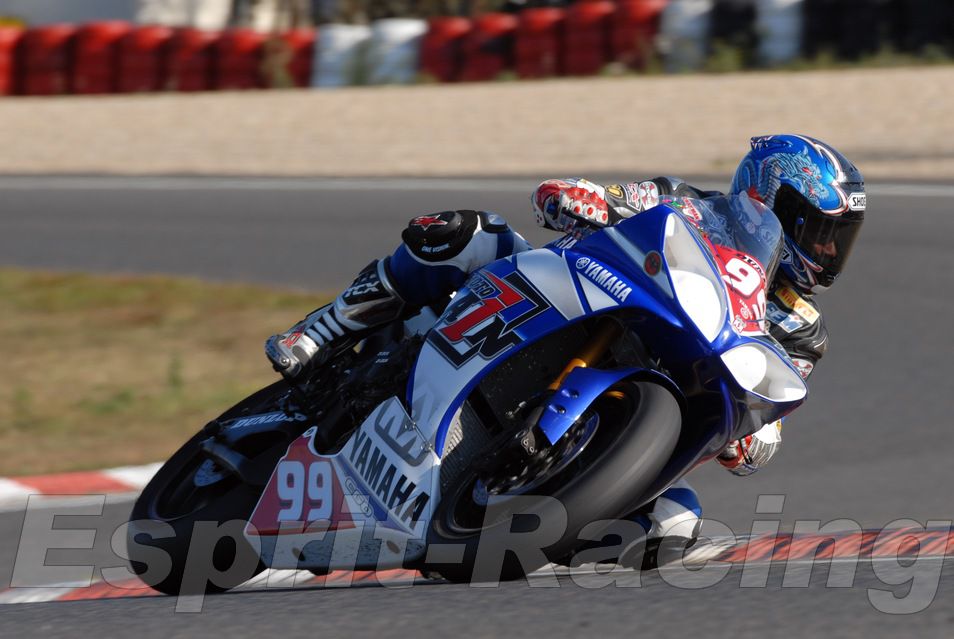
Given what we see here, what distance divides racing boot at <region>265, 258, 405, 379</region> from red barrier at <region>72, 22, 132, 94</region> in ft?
51.3

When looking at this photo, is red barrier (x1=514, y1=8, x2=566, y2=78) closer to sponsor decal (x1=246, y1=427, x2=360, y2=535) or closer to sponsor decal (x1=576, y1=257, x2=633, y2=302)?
sponsor decal (x1=246, y1=427, x2=360, y2=535)

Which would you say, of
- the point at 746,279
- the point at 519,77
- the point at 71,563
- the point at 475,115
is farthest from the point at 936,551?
the point at 519,77

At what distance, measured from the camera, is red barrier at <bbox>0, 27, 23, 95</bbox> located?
61.2 feet

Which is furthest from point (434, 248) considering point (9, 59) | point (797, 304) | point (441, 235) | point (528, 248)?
point (9, 59)

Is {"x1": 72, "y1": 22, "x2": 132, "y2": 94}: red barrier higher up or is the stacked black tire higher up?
the stacked black tire

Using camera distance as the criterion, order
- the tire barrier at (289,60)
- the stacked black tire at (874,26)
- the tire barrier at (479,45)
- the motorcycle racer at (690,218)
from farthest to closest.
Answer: the tire barrier at (289,60) → the tire barrier at (479,45) → the stacked black tire at (874,26) → the motorcycle racer at (690,218)

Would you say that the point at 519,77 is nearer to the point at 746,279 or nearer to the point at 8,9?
the point at 8,9

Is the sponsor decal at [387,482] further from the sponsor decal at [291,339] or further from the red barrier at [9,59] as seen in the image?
the red barrier at [9,59]

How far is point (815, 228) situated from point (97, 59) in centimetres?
1647

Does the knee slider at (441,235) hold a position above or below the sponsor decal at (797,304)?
above

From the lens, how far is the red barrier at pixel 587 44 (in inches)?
698

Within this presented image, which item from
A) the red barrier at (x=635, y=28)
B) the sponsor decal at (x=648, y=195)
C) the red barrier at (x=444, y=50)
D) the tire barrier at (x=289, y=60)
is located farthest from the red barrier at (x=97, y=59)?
the sponsor decal at (x=648, y=195)

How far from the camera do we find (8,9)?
2445cm

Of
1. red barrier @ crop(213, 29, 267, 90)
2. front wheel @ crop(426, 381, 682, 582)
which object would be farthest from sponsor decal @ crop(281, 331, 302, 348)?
red barrier @ crop(213, 29, 267, 90)
